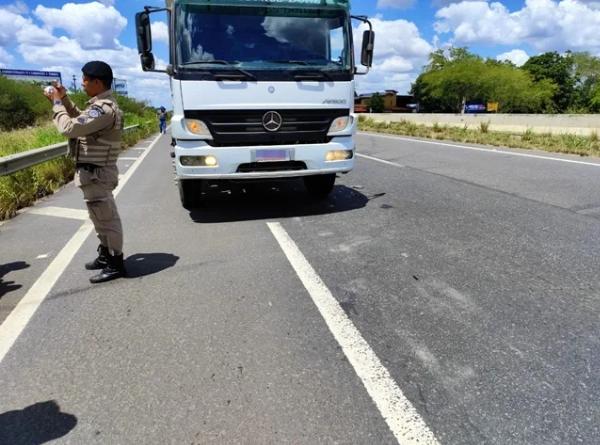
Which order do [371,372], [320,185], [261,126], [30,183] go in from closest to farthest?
[371,372] < [261,126] < [320,185] < [30,183]

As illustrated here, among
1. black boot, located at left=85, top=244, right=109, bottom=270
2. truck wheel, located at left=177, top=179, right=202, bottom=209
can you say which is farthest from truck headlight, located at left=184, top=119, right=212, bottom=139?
black boot, located at left=85, top=244, right=109, bottom=270

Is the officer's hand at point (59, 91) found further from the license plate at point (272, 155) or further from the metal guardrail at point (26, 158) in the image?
the metal guardrail at point (26, 158)

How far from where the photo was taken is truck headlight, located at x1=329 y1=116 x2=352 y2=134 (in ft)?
20.8

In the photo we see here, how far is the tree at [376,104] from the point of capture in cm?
10375

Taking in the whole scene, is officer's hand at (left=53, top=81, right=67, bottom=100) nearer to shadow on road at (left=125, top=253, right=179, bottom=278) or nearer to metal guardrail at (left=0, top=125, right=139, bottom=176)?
shadow on road at (left=125, top=253, right=179, bottom=278)

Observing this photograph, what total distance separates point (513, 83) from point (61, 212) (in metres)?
81.4

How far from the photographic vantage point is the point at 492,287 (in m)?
3.94

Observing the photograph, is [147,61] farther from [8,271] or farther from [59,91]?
[8,271]

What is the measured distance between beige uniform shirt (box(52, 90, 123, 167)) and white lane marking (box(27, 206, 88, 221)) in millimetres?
2863

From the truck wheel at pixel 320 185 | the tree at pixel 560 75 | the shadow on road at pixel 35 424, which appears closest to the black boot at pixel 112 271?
the shadow on road at pixel 35 424

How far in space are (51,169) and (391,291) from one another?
8.64 metres

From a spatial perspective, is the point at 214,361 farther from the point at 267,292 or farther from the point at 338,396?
the point at 267,292

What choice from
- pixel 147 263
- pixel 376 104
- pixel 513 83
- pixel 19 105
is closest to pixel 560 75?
pixel 513 83

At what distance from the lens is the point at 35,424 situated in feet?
7.91
